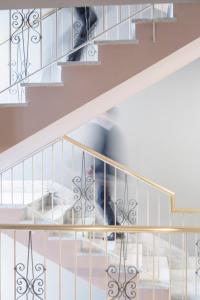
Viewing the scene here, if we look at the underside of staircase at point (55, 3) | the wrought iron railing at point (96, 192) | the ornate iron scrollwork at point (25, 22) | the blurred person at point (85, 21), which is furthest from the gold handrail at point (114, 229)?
the blurred person at point (85, 21)

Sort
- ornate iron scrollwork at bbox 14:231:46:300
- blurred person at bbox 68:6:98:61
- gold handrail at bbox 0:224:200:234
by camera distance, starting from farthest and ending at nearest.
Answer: blurred person at bbox 68:6:98:61 < ornate iron scrollwork at bbox 14:231:46:300 < gold handrail at bbox 0:224:200:234

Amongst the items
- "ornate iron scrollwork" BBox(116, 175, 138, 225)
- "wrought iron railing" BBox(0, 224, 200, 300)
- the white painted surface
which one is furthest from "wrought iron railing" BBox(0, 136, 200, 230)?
the white painted surface

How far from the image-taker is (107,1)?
9.62 feet

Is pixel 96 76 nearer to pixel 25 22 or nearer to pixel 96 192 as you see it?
pixel 25 22

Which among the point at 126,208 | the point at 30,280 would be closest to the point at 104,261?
the point at 30,280

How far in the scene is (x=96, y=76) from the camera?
11.6 feet

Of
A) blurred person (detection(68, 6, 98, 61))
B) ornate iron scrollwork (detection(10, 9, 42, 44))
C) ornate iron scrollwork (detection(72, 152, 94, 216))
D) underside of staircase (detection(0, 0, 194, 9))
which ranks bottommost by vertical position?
ornate iron scrollwork (detection(72, 152, 94, 216))

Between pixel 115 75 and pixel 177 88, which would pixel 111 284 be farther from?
pixel 177 88

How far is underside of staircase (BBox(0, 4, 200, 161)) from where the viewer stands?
342 centimetres

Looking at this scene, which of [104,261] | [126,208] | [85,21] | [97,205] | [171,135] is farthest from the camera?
[171,135]

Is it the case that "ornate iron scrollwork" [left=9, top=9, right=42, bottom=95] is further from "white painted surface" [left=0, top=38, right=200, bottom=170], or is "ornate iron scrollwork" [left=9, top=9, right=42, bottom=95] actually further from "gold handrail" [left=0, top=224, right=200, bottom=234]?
"gold handrail" [left=0, top=224, right=200, bottom=234]

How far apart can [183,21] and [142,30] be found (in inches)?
14.1

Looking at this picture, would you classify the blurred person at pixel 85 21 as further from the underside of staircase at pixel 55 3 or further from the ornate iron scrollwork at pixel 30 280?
the ornate iron scrollwork at pixel 30 280

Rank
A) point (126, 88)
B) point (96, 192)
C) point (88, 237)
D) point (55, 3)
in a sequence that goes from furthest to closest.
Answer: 1. point (96, 192)
2. point (88, 237)
3. point (126, 88)
4. point (55, 3)
